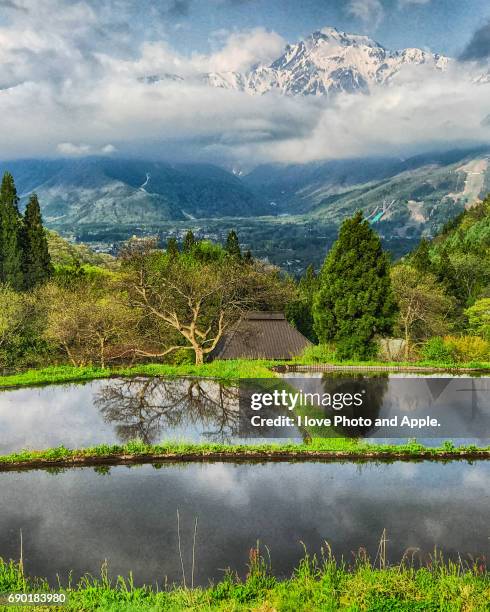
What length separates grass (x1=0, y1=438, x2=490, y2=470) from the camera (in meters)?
15.9

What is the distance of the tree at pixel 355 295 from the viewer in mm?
32719

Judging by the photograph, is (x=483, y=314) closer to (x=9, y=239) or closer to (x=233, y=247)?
(x=233, y=247)

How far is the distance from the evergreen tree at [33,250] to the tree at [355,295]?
32.7m

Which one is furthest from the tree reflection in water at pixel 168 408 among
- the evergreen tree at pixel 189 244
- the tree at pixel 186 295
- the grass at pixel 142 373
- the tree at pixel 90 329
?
the evergreen tree at pixel 189 244

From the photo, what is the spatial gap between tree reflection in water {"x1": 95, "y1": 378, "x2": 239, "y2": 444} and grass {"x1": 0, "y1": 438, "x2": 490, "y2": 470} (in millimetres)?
1107

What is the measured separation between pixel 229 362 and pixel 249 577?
19.0m

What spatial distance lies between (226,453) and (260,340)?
17.6 m

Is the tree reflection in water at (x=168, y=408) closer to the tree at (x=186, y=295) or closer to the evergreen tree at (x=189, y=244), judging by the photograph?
the tree at (x=186, y=295)

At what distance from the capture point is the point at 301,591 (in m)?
9.68

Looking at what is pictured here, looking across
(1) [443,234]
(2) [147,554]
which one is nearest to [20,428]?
(2) [147,554]

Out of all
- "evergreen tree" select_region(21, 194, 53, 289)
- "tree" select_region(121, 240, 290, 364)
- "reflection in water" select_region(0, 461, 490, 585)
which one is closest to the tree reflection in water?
"reflection in water" select_region(0, 461, 490, 585)

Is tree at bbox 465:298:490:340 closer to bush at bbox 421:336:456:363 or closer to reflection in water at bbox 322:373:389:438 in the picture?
bush at bbox 421:336:456:363

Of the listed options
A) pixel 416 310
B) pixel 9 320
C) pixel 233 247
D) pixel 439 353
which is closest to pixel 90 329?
pixel 9 320

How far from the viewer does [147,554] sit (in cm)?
1110
